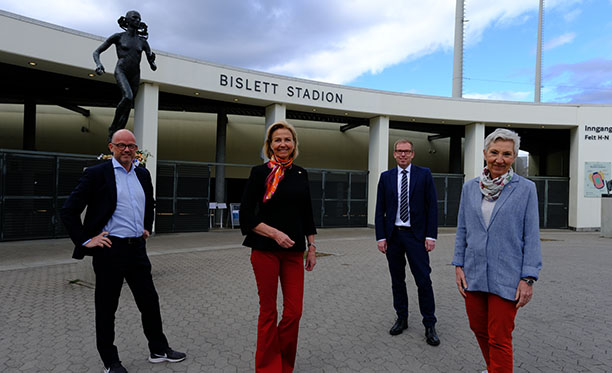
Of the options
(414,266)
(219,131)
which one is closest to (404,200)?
(414,266)

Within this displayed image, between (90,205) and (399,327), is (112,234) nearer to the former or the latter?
(90,205)

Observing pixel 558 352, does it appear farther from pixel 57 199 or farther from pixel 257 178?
pixel 57 199

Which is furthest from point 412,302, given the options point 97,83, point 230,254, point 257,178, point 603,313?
point 97,83

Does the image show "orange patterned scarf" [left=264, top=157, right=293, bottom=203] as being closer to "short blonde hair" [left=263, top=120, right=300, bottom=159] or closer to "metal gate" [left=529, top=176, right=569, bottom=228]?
"short blonde hair" [left=263, top=120, right=300, bottom=159]

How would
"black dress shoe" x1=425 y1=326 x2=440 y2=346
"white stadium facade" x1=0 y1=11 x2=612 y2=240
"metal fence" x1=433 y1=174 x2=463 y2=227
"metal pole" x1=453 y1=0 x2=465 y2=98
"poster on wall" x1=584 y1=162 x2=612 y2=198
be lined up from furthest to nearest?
"metal pole" x1=453 y1=0 x2=465 y2=98
"metal fence" x1=433 y1=174 x2=463 y2=227
"poster on wall" x1=584 y1=162 x2=612 y2=198
"white stadium facade" x1=0 y1=11 x2=612 y2=240
"black dress shoe" x1=425 y1=326 x2=440 y2=346

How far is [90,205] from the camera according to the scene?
3.06 metres

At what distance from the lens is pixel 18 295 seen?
5504 mm

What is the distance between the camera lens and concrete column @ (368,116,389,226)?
17.2m

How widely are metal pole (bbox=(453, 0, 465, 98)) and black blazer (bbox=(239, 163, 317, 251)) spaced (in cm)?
2839

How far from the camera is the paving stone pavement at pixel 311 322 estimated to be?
3.42 meters

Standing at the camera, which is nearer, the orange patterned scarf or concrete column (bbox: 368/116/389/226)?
the orange patterned scarf

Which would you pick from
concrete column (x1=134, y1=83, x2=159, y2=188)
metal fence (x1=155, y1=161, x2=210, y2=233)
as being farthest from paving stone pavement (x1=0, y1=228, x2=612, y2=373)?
metal fence (x1=155, y1=161, x2=210, y2=233)

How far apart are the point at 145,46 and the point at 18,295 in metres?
4.15

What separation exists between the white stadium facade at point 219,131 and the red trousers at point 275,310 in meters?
10.7
